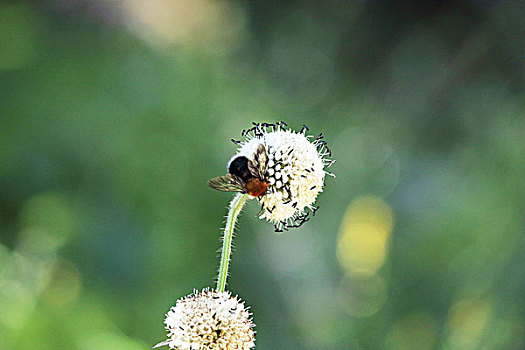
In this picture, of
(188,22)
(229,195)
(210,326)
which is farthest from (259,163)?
(188,22)

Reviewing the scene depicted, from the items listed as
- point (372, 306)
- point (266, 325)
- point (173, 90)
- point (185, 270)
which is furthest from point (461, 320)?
point (173, 90)

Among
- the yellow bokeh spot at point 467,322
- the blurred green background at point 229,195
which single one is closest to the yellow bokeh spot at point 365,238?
the blurred green background at point 229,195

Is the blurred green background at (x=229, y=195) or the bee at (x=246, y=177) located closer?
the bee at (x=246, y=177)

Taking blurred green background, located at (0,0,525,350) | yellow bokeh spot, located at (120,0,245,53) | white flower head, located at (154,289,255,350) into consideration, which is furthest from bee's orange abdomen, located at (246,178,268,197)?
yellow bokeh spot, located at (120,0,245,53)

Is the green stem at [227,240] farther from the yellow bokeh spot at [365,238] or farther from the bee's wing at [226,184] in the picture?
the yellow bokeh spot at [365,238]

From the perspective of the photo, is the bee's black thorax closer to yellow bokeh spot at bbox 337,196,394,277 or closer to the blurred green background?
the blurred green background

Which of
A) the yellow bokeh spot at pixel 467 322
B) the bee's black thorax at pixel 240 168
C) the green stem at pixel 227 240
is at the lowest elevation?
the green stem at pixel 227 240

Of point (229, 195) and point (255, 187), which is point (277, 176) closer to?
point (255, 187)
